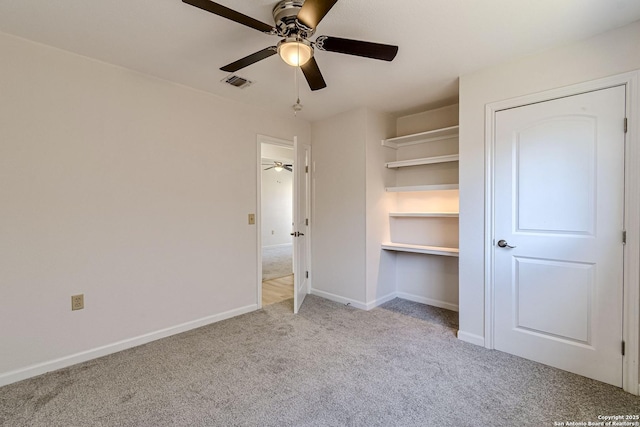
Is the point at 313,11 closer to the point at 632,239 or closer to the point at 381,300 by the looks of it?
the point at 632,239

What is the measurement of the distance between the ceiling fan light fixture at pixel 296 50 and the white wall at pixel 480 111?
162cm

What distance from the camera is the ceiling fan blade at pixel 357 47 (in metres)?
1.69

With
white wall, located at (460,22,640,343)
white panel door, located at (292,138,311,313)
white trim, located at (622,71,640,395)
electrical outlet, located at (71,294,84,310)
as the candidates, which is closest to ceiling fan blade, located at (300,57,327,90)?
white panel door, located at (292,138,311,313)

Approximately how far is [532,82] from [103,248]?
371cm

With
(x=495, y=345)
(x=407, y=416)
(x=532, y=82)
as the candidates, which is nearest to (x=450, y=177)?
(x=532, y=82)

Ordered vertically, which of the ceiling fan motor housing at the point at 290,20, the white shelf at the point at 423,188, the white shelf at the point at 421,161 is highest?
the ceiling fan motor housing at the point at 290,20

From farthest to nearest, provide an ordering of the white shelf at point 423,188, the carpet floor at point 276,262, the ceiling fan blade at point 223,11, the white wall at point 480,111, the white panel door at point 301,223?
the carpet floor at point 276,262
the white panel door at point 301,223
the white shelf at point 423,188
the white wall at point 480,111
the ceiling fan blade at point 223,11

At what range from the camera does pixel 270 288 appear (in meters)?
4.43

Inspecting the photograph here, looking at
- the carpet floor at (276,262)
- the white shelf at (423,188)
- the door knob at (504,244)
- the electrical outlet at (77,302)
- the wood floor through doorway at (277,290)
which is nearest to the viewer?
the electrical outlet at (77,302)

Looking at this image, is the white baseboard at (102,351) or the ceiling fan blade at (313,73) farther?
the white baseboard at (102,351)

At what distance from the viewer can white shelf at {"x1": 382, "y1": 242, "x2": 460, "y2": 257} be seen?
3155 millimetres

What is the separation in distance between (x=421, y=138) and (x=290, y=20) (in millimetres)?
2379

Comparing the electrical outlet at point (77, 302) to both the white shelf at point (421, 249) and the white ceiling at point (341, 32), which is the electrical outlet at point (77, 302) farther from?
the white shelf at point (421, 249)

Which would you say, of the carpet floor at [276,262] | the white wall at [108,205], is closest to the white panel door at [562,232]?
the white wall at [108,205]
